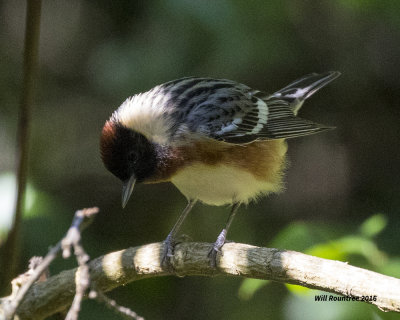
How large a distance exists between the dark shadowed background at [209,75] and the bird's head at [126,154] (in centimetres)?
121

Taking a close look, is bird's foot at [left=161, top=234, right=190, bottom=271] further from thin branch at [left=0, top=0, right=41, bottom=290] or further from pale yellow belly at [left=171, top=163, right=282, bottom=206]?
thin branch at [left=0, top=0, right=41, bottom=290]

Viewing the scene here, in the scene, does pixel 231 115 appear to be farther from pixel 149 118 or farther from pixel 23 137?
pixel 23 137

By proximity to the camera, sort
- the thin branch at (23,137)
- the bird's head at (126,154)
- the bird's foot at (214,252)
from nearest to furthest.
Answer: the thin branch at (23,137)
the bird's foot at (214,252)
the bird's head at (126,154)

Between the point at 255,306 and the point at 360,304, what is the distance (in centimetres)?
166

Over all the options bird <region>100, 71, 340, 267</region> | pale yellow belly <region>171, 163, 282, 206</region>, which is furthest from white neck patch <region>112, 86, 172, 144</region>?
pale yellow belly <region>171, 163, 282, 206</region>

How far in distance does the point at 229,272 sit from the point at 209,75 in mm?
2495

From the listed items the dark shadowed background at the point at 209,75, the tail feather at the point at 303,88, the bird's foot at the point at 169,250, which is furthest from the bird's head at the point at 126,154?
the tail feather at the point at 303,88

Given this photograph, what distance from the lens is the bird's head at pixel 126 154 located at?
129 inches

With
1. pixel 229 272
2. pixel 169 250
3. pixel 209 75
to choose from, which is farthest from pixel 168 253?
pixel 209 75

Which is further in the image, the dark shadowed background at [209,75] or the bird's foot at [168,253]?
the dark shadowed background at [209,75]

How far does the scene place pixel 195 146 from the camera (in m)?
3.27

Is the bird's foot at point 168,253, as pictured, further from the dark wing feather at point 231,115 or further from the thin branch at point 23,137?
the thin branch at point 23,137

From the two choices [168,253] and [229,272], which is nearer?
[229,272]

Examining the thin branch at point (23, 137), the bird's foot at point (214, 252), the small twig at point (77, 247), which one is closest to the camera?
the small twig at point (77, 247)
